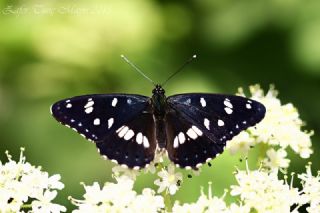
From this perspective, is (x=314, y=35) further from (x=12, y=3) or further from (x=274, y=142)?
(x=12, y=3)

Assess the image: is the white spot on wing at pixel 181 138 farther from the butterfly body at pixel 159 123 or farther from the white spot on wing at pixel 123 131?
the white spot on wing at pixel 123 131

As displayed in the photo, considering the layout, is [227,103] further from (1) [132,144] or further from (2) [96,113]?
(2) [96,113]

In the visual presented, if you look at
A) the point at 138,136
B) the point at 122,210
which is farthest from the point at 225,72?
the point at 122,210

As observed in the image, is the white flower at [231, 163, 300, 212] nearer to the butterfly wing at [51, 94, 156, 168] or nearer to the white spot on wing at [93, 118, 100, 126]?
the butterfly wing at [51, 94, 156, 168]

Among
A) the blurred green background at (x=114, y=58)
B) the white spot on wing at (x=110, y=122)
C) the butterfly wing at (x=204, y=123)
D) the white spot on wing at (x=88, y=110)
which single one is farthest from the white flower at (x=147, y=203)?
the blurred green background at (x=114, y=58)

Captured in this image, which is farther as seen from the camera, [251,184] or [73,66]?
[73,66]

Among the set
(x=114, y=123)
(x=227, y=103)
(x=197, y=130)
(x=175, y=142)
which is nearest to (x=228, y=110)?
(x=227, y=103)

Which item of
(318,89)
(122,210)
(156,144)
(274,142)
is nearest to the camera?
(122,210)
